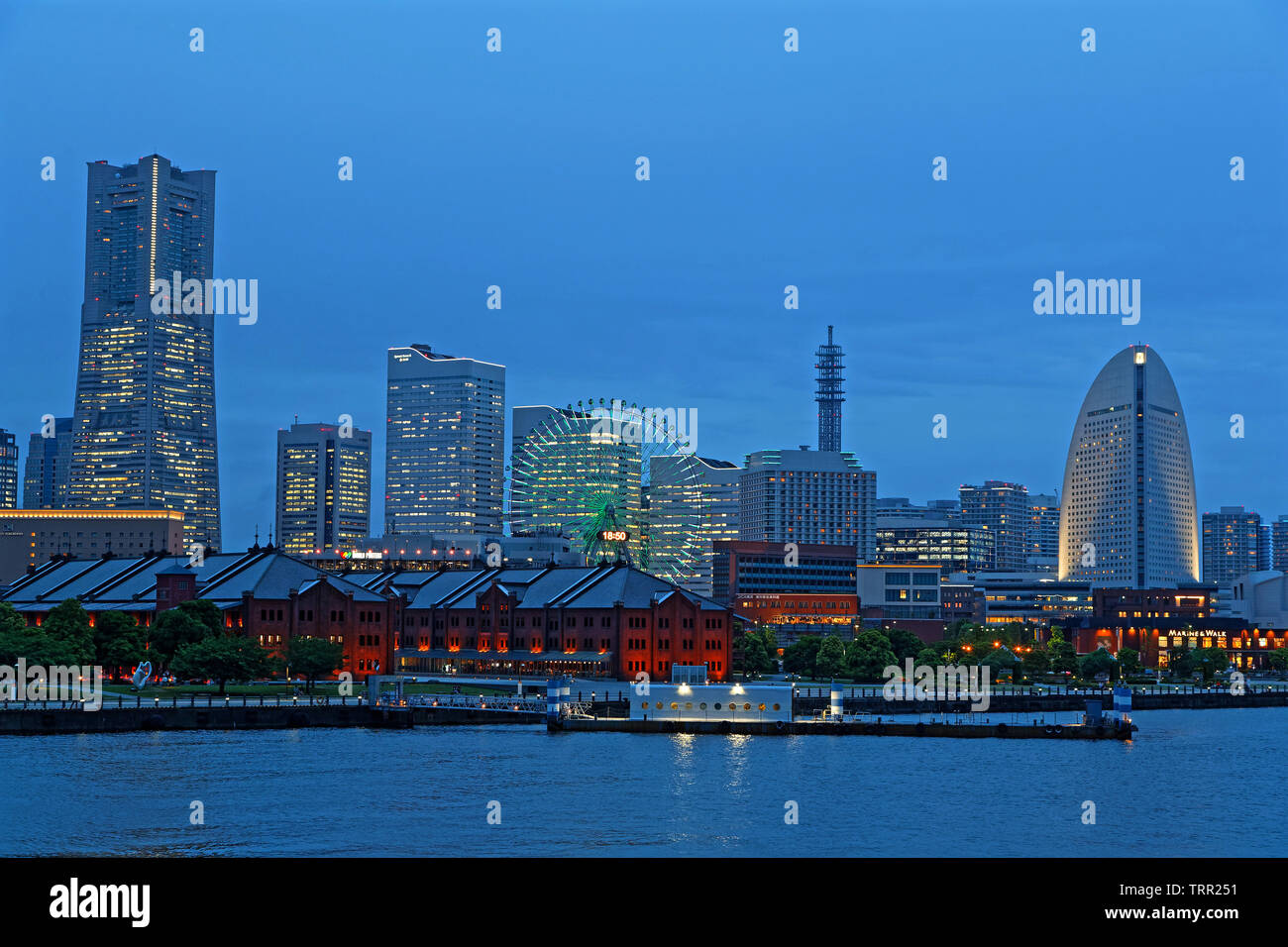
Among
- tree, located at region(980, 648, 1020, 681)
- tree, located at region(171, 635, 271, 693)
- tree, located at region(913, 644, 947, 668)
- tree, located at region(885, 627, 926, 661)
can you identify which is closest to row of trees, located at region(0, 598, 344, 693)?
tree, located at region(171, 635, 271, 693)

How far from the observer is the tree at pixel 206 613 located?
142m

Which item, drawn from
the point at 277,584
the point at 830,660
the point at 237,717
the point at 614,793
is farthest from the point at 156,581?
the point at 614,793

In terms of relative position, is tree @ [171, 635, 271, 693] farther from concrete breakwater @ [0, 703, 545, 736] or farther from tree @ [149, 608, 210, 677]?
concrete breakwater @ [0, 703, 545, 736]

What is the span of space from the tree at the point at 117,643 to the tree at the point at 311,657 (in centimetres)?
1257

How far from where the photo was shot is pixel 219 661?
129375 millimetres

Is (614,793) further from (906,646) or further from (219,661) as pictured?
(906,646)

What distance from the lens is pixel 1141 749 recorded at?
372ft

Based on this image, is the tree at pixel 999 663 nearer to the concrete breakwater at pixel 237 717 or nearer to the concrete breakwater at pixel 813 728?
the concrete breakwater at pixel 813 728

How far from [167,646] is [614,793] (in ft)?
233

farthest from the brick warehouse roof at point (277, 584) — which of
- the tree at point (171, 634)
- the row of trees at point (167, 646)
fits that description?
the tree at point (171, 634)

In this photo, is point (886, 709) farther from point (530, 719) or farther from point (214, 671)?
point (214, 671)
